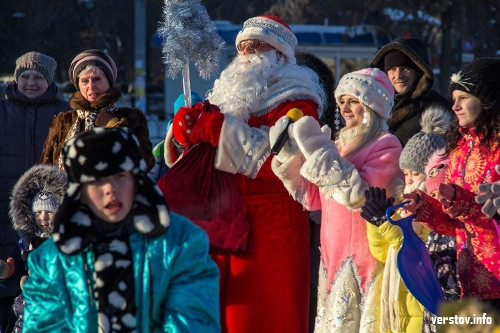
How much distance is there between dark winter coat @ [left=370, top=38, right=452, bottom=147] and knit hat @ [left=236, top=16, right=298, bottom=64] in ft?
4.74

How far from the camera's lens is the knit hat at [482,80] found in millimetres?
4617

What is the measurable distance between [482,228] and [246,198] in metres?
1.37

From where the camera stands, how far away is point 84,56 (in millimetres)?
6461

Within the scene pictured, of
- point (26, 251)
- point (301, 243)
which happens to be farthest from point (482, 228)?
point (26, 251)

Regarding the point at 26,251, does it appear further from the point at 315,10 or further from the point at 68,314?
the point at 315,10

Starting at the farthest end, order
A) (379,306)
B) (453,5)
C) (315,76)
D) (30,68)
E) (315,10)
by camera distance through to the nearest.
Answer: (315,10) → (453,5) → (30,68) → (315,76) → (379,306)

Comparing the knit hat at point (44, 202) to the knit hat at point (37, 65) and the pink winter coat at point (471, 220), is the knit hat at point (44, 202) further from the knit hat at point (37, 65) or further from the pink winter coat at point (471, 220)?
the pink winter coat at point (471, 220)

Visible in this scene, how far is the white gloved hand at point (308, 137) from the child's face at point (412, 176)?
45 cm

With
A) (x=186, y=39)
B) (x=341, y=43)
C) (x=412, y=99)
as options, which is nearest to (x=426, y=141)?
(x=186, y=39)

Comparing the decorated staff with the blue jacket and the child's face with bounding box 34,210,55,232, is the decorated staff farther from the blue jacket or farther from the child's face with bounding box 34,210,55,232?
the blue jacket

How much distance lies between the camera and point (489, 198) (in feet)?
13.9

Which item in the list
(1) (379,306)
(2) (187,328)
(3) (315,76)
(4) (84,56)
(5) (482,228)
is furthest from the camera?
(4) (84,56)

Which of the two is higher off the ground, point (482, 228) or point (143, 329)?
point (482, 228)

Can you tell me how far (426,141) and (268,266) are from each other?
1049 mm
